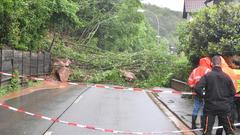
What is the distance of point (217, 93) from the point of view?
10023 millimetres

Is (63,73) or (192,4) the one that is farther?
(192,4)

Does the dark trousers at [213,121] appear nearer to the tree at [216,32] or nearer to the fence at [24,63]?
the tree at [216,32]

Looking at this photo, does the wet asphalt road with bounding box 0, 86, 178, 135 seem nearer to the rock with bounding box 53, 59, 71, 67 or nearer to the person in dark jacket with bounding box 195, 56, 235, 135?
the person in dark jacket with bounding box 195, 56, 235, 135

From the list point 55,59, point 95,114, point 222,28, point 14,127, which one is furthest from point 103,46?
point 14,127

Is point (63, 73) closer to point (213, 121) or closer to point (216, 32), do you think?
point (216, 32)

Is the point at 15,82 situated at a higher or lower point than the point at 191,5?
lower

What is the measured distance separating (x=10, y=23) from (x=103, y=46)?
29.2 metres

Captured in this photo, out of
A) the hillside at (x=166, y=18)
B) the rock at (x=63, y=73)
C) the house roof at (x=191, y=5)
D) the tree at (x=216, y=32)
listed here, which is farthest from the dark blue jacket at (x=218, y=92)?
the hillside at (x=166, y=18)

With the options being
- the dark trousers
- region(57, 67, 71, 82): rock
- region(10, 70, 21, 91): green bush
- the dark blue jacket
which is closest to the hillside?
region(57, 67, 71, 82): rock

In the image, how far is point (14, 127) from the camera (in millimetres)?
12109

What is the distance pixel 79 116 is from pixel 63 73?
1944 centimetres

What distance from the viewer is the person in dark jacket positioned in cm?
1004

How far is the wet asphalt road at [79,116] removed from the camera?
1209 cm

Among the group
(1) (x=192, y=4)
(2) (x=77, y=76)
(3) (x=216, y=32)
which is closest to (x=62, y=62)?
(2) (x=77, y=76)
